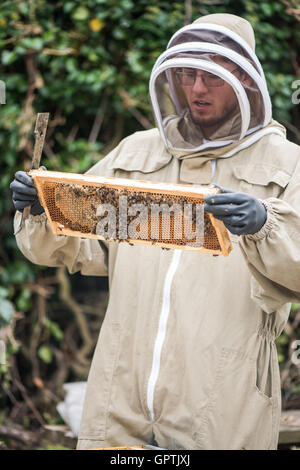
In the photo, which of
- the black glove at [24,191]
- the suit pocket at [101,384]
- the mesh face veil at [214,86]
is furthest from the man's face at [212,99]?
the suit pocket at [101,384]

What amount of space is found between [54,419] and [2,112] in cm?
243

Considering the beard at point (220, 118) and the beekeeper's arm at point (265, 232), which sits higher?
the beard at point (220, 118)

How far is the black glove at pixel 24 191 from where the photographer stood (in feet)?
7.43

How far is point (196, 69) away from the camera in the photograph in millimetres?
2416

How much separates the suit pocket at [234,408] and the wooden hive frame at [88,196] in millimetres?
477

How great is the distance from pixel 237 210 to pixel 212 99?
688 millimetres

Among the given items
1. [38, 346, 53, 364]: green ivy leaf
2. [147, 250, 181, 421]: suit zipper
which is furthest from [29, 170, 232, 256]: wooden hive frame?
[38, 346, 53, 364]: green ivy leaf

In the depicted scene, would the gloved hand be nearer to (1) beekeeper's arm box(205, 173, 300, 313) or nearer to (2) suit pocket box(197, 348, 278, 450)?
(1) beekeeper's arm box(205, 173, 300, 313)

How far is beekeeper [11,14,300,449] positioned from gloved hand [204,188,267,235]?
0.12m

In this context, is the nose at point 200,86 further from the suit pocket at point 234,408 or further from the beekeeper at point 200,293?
the suit pocket at point 234,408

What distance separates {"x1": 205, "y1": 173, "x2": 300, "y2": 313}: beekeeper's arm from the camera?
1.90m
